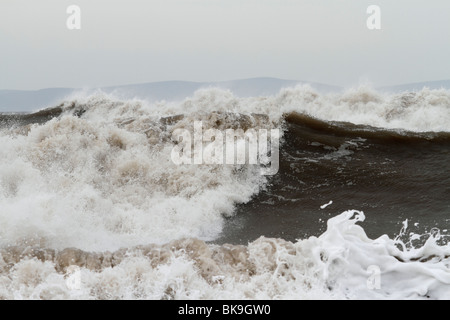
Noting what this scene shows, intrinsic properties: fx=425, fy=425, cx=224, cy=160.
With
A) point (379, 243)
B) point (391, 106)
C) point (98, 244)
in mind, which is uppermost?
point (391, 106)

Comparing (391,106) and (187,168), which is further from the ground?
(391,106)

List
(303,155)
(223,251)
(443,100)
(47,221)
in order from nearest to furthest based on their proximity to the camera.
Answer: (223,251), (47,221), (303,155), (443,100)

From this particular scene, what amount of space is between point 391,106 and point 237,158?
6531mm

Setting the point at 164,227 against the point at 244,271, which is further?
the point at 164,227

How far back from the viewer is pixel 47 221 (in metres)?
4.88

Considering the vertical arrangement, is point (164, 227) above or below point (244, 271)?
below

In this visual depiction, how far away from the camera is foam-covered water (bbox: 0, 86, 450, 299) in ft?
11.8

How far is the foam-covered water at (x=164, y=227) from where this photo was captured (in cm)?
359

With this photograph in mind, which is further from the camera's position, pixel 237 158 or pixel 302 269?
pixel 237 158

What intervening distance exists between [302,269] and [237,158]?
4.45 meters

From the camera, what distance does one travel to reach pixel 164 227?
19.7 feet
